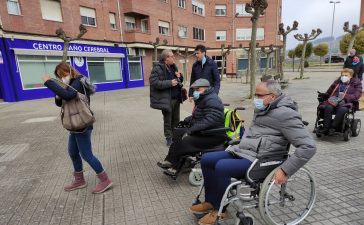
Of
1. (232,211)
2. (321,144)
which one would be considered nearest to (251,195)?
(232,211)

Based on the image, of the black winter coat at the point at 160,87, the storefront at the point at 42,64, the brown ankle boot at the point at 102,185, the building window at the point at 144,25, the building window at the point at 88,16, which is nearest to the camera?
the brown ankle boot at the point at 102,185

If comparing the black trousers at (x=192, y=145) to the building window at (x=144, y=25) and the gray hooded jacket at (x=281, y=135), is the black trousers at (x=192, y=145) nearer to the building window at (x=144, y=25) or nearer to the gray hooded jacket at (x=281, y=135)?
the gray hooded jacket at (x=281, y=135)

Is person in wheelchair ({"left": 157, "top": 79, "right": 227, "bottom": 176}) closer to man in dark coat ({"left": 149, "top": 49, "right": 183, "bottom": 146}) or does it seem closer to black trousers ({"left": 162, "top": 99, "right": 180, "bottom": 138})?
man in dark coat ({"left": 149, "top": 49, "right": 183, "bottom": 146})

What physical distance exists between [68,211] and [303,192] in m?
2.97

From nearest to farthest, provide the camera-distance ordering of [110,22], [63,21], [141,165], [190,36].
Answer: [141,165], [63,21], [110,22], [190,36]

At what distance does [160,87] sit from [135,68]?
18.2m

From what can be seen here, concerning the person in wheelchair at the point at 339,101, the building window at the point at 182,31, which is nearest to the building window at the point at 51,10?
the building window at the point at 182,31

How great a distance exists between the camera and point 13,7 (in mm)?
14172

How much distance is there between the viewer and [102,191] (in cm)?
357

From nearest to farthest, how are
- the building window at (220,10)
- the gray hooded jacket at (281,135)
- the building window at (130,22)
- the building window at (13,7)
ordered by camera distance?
the gray hooded jacket at (281,135), the building window at (13,7), the building window at (130,22), the building window at (220,10)

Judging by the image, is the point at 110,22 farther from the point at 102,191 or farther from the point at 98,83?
the point at 102,191

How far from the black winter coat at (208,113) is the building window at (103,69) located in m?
16.5

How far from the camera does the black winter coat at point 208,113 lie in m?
3.40

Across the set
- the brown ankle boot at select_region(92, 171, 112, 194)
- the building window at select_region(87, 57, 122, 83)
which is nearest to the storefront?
the building window at select_region(87, 57, 122, 83)
